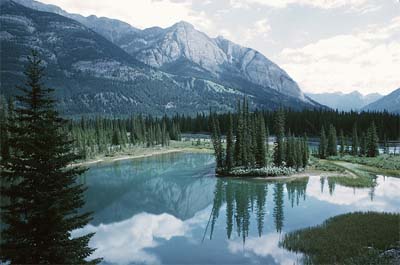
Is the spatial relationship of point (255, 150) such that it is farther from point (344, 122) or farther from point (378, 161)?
point (344, 122)

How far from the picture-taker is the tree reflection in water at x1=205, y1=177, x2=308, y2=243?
42.5 m

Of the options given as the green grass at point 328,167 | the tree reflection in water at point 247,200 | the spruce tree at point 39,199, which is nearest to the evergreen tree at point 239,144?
the tree reflection in water at point 247,200

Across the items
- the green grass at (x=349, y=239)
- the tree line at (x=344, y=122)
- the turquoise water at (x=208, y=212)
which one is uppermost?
the tree line at (x=344, y=122)

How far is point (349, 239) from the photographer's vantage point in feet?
106

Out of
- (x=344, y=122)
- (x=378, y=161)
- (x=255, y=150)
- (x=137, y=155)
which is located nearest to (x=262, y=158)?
(x=255, y=150)

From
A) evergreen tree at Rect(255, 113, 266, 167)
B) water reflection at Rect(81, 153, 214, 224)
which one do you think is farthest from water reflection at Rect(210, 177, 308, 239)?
evergreen tree at Rect(255, 113, 266, 167)

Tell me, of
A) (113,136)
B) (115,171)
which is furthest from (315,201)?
(113,136)

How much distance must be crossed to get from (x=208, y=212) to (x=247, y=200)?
24.8 ft

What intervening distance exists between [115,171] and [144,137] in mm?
72095

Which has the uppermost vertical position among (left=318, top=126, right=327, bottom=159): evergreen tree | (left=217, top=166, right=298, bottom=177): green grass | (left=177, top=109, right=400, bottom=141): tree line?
(left=177, top=109, right=400, bottom=141): tree line

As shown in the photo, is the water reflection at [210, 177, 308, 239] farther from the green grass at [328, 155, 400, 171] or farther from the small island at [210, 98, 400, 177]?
the green grass at [328, 155, 400, 171]

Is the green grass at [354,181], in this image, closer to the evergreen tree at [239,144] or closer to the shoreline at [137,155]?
the evergreen tree at [239,144]

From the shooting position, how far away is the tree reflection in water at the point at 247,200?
1673 inches

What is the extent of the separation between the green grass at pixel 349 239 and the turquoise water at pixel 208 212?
171cm
